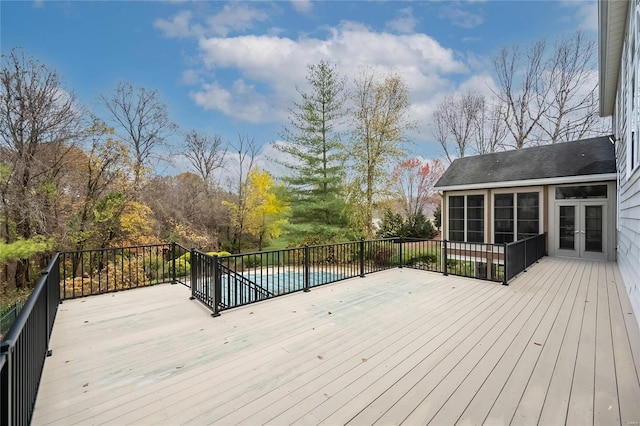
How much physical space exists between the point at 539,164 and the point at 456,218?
3.29m

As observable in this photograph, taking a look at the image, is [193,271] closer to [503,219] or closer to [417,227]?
[503,219]

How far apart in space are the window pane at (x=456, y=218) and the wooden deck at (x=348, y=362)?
20.9 feet

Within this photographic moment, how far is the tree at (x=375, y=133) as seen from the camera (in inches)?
541

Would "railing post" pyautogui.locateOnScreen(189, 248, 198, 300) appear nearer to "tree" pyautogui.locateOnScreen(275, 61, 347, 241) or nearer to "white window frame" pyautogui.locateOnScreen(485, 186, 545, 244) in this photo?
"tree" pyautogui.locateOnScreen(275, 61, 347, 241)

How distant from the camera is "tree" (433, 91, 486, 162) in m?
18.6

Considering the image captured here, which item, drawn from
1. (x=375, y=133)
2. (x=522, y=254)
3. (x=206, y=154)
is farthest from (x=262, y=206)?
(x=522, y=254)

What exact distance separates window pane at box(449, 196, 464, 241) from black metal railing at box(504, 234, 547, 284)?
2.74m

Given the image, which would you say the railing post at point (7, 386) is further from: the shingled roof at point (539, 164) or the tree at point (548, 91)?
the tree at point (548, 91)

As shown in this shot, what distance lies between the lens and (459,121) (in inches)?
760

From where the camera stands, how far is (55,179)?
348 inches

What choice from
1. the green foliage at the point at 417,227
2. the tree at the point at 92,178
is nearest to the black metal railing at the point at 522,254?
the green foliage at the point at 417,227

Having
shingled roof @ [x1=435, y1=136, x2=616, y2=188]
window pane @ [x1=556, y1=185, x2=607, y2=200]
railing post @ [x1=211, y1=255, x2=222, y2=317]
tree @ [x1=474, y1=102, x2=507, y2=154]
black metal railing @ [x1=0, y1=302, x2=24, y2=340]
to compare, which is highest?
tree @ [x1=474, y1=102, x2=507, y2=154]

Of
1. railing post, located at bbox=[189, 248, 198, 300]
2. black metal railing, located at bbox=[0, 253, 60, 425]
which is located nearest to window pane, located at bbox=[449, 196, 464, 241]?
railing post, located at bbox=[189, 248, 198, 300]

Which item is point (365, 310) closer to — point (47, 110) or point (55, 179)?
point (55, 179)
